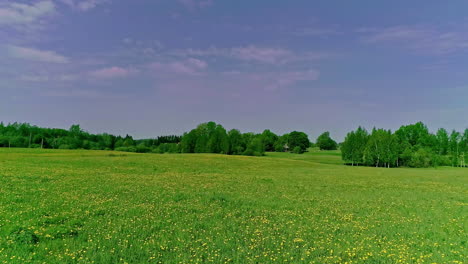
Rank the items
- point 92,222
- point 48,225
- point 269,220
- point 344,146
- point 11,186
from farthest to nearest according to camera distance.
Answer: point 344,146, point 11,186, point 269,220, point 92,222, point 48,225

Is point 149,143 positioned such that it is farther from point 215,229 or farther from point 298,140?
point 215,229

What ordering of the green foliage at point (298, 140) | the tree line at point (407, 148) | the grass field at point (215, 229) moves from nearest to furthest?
the grass field at point (215, 229) < the tree line at point (407, 148) < the green foliage at point (298, 140)

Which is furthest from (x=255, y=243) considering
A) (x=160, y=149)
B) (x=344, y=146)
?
(x=160, y=149)

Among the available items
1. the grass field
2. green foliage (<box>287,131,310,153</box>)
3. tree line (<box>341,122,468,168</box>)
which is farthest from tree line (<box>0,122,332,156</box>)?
the grass field

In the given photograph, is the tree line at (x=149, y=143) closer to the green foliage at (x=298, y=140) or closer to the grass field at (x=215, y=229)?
the green foliage at (x=298, y=140)

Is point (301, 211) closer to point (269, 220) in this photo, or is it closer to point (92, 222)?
point (269, 220)

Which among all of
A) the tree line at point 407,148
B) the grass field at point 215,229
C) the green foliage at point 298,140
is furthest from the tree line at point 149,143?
the grass field at point 215,229

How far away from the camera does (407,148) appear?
98.2 m

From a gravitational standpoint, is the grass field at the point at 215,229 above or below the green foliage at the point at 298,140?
below

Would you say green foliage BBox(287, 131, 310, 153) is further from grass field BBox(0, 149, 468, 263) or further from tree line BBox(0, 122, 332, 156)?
grass field BBox(0, 149, 468, 263)

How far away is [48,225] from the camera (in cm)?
1023

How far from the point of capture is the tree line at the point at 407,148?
316ft

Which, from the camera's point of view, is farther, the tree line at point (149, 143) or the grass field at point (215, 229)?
the tree line at point (149, 143)

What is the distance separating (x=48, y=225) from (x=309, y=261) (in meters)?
9.30
